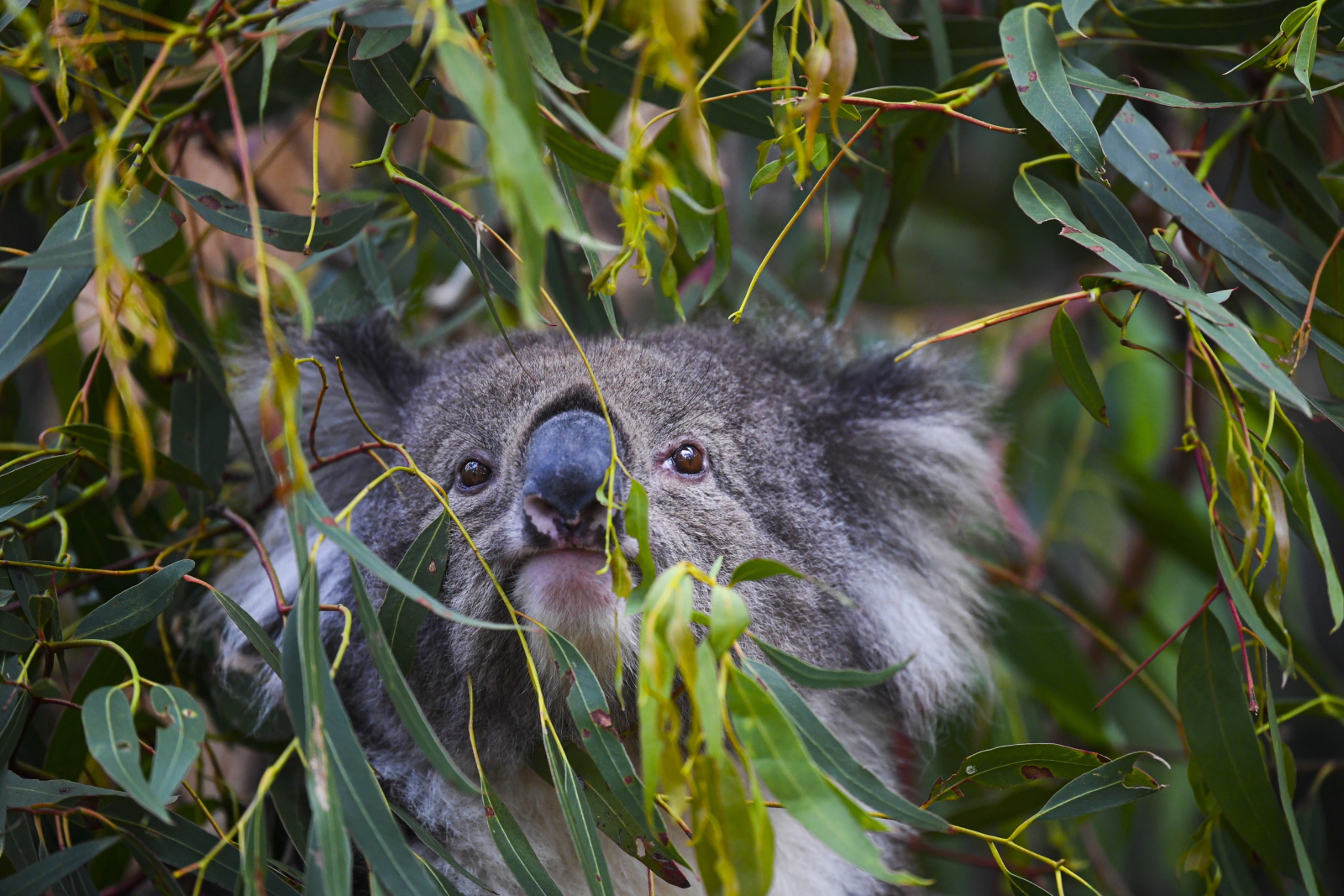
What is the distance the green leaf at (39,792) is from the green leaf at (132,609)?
0.61ft

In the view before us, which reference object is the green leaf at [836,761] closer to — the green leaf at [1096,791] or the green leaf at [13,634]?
the green leaf at [1096,791]

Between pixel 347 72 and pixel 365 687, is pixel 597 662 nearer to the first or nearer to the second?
pixel 365 687

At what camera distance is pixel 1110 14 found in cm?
197

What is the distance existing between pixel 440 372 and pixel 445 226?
61cm

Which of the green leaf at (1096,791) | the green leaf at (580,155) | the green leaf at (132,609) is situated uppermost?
the green leaf at (580,155)

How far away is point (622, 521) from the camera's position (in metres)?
1.39

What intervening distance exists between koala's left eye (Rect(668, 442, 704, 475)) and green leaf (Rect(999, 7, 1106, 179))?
70 centimetres

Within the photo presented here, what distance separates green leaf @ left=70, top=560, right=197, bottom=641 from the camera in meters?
1.34

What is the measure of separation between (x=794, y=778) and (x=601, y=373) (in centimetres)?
87

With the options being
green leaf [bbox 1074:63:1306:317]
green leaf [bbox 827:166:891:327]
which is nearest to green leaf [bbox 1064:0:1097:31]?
green leaf [bbox 1074:63:1306:317]

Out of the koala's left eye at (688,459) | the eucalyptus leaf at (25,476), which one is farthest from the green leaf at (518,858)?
the eucalyptus leaf at (25,476)

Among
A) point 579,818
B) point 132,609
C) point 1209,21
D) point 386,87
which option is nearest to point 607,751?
point 579,818

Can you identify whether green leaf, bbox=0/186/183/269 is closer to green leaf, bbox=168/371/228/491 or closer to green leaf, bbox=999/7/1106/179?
green leaf, bbox=168/371/228/491

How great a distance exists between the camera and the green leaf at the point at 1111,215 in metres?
1.55
